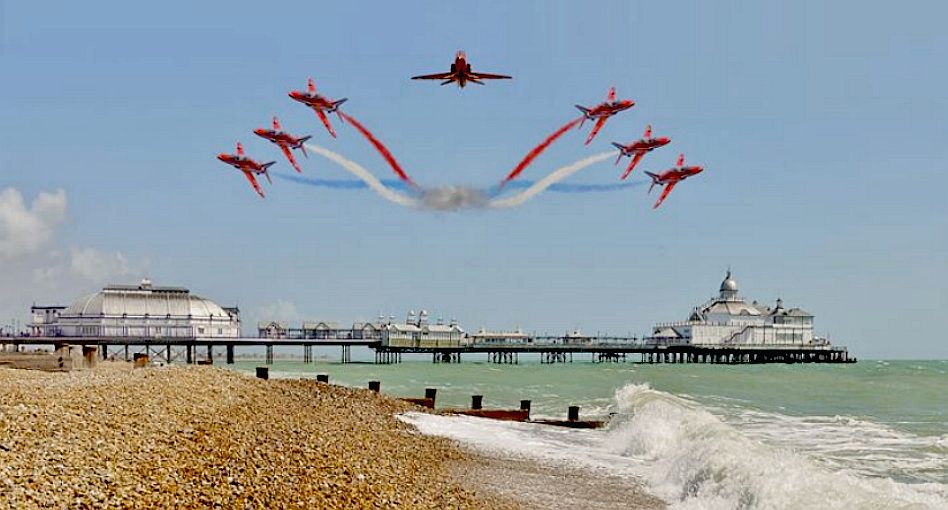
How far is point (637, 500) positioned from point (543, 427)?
1180 cm

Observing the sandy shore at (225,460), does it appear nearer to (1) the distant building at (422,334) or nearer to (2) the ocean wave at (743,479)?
(2) the ocean wave at (743,479)

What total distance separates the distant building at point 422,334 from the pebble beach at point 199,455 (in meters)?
107

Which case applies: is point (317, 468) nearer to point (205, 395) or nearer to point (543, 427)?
point (205, 395)

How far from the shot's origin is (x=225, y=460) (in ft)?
39.9

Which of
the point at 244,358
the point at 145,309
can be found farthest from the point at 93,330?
the point at 244,358

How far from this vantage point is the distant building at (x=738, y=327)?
147 metres

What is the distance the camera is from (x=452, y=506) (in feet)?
42.8

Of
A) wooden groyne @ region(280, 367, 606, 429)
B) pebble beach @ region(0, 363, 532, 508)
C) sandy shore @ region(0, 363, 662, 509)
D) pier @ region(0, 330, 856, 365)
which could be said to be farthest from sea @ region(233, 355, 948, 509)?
pier @ region(0, 330, 856, 365)

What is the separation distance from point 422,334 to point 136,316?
39.9 m

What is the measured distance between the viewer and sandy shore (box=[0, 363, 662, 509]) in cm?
995

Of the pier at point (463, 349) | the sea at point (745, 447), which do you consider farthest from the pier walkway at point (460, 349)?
the sea at point (745, 447)

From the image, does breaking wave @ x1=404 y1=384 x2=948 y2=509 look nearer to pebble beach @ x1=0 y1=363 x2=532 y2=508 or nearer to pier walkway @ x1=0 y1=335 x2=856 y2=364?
pebble beach @ x1=0 y1=363 x2=532 y2=508

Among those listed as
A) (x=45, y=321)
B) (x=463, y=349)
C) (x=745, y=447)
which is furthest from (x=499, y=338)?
(x=745, y=447)

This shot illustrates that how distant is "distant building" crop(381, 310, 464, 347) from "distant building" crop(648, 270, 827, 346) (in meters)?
33.6
